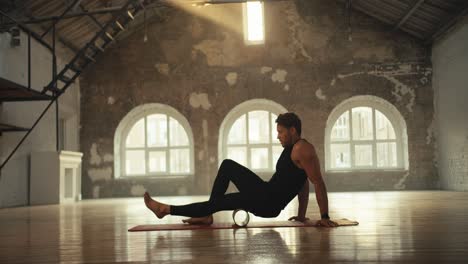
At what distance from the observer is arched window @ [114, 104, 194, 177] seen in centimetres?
1554

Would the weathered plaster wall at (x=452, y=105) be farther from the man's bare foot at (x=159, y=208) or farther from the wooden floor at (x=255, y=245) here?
the man's bare foot at (x=159, y=208)

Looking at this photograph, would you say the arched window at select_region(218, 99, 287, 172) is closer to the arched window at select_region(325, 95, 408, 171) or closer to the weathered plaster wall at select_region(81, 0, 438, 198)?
the weathered plaster wall at select_region(81, 0, 438, 198)

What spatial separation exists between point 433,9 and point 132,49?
8.33m

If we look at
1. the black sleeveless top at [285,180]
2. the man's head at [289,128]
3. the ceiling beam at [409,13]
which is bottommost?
the black sleeveless top at [285,180]

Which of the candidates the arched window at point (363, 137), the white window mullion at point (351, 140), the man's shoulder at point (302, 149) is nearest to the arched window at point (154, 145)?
the arched window at point (363, 137)

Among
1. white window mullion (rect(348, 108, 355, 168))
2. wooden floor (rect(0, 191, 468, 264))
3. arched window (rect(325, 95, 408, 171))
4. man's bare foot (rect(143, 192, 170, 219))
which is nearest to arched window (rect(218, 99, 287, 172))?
arched window (rect(325, 95, 408, 171))

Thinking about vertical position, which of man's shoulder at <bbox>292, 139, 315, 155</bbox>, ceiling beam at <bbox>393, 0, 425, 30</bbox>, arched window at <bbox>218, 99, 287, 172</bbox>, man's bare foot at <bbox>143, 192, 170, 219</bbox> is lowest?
man's bare foot at <bbox>143, 192, 170, 219</bbox>

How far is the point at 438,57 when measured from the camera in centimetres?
1395

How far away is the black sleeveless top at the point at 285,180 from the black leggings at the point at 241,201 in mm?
70

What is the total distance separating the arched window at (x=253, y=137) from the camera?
15.4 m

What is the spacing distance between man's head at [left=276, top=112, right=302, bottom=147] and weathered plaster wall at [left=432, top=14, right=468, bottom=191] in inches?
360

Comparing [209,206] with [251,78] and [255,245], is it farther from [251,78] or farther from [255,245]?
[251,78]

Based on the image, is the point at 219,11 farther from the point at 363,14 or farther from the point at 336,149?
the point at 336,149

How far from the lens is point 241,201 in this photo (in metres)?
4.32
